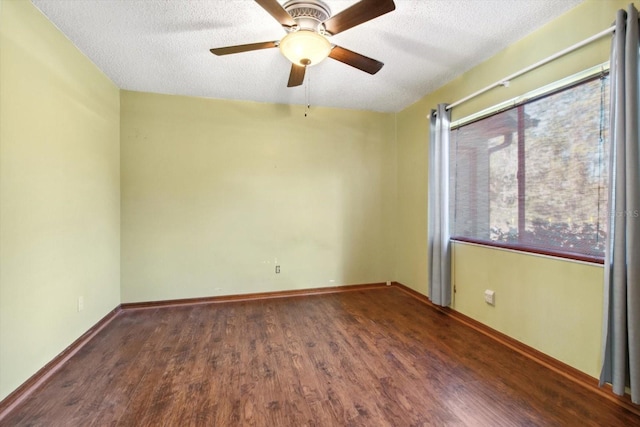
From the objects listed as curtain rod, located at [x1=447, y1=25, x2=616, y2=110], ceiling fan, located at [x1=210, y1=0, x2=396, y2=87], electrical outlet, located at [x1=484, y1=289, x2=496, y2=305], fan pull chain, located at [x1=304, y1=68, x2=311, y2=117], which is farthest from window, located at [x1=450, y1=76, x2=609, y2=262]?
fan pull chain, located at [x1=304, y1=68, x2=311, y2=117]

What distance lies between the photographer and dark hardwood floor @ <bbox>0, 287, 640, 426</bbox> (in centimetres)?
155

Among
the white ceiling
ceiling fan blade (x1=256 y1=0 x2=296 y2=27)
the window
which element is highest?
the white ceiling

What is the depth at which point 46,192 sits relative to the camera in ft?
6.42

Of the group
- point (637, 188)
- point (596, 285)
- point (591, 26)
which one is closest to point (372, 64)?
point (591, 26)

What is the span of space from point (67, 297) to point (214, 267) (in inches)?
55.2

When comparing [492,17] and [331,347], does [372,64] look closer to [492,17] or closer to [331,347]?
[492,17]

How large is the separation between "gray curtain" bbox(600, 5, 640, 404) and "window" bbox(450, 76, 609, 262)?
0.17 metres

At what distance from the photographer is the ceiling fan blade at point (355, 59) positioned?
192cm

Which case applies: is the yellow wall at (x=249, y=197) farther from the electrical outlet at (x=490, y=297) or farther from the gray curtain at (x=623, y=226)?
the gray curtain at (x=623, y=226)

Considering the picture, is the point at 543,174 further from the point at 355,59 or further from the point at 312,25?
the point at 312,25

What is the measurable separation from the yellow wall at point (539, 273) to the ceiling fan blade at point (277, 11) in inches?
74.5

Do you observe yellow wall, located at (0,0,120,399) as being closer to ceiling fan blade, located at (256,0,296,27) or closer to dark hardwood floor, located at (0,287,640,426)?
dark hardwood floor, located at (0,287,640,426)

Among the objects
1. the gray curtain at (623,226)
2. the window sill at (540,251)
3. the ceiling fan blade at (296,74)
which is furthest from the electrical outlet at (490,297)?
the ceiling fan blade at (296,74)

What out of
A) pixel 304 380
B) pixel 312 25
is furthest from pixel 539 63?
pixel 304 380
